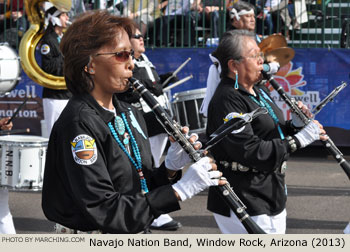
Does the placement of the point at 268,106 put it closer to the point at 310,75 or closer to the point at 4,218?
the point at 4,218

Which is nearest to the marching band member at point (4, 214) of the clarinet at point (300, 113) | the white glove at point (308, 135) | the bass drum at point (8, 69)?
the bass drum at point (8, 69)

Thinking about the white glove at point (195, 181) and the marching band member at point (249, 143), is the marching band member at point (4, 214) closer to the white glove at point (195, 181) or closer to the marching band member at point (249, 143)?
the marching band member at point (249, 143)

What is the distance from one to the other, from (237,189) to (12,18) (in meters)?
6.96

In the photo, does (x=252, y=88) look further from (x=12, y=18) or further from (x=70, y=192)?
(x=12, y=18)

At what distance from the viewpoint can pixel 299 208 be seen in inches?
268

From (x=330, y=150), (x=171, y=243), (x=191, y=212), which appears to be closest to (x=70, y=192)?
(x=171, y=243)

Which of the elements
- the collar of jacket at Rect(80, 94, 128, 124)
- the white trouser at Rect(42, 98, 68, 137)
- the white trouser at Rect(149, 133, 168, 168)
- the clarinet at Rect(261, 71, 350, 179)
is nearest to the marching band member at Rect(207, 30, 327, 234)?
the clarinet at Rect(261, 71, 350, 179)

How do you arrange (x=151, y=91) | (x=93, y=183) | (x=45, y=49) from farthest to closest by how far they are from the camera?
(x=45, y=49) < (x=151, y=91) < (x=93, y=183)

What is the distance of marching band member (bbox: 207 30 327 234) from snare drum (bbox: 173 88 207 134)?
11.1 feet

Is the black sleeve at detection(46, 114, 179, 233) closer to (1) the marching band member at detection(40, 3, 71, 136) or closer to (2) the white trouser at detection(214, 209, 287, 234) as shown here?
(2) the white trouser at detection(214, 209, 287, 234)

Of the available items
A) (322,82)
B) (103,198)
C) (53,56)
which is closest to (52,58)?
(53,56)

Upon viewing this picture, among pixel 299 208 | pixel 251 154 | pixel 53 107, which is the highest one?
pixel 251 154

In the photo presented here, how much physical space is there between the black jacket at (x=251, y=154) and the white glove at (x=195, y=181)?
110 centimetres

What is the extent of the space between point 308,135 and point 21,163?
8.38 ft
